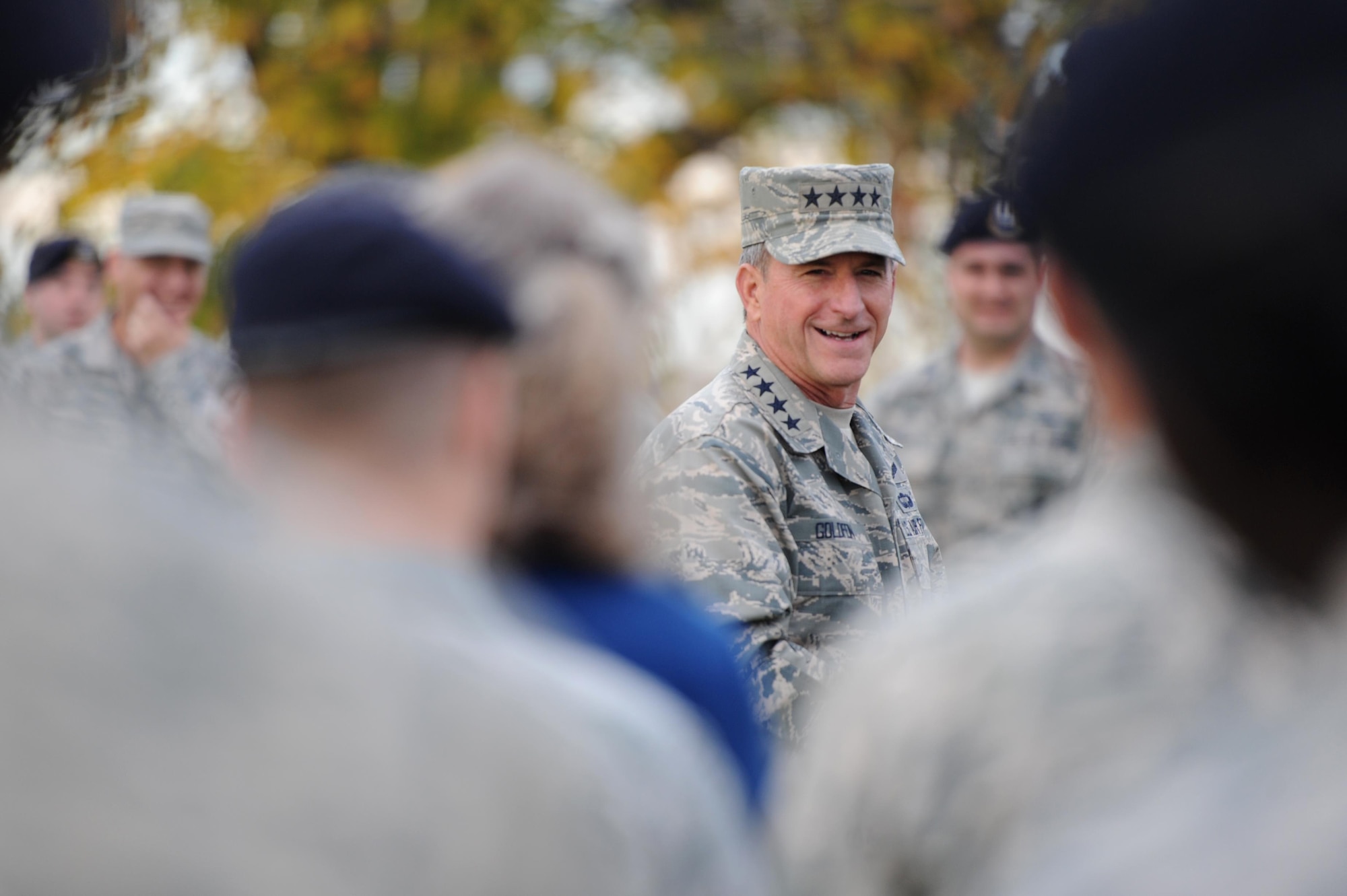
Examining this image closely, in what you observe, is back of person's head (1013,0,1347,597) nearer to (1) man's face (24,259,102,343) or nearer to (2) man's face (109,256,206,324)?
(2) man's face (109,256,206,324)

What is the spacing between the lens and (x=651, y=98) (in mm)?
11906

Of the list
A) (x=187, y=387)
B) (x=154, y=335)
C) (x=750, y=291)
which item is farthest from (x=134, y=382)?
(x=750, y=291)

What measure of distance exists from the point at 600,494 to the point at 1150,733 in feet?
2.92

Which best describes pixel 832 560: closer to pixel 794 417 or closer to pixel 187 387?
pixel 794 417

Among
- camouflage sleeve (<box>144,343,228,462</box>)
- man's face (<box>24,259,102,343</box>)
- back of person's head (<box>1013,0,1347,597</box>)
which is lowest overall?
back of person's head (<box>1013,0,1347,597</box>)

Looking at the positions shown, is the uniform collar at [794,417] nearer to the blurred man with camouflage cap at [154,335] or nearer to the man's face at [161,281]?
the blurred man with camouflage cap at [154,335]

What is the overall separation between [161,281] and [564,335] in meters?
5.48

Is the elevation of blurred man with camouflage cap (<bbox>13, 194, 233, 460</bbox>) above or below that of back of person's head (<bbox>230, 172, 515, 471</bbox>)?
above

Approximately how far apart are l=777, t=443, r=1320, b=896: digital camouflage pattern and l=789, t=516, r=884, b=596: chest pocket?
2.27 m

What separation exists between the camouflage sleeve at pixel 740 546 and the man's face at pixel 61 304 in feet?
16.1

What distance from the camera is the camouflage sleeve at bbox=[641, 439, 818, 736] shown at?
3.57 metres

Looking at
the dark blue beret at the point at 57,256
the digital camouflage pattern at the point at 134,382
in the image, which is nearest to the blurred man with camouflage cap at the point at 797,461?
the digital camouflage pattern at the point at 134,382

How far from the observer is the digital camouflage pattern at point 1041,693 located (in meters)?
1.34

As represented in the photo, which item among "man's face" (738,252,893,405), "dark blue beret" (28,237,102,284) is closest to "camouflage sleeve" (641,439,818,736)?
"man's face" (738,252,893,405)
